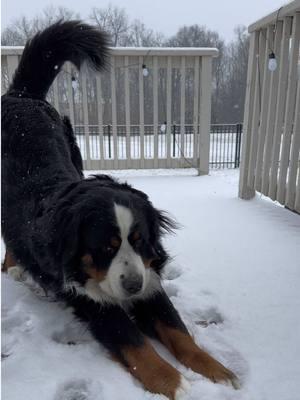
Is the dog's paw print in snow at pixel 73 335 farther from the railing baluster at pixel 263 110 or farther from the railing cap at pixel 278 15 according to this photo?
the railing cap at pixel 278 15

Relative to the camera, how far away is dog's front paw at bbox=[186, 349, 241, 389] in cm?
160

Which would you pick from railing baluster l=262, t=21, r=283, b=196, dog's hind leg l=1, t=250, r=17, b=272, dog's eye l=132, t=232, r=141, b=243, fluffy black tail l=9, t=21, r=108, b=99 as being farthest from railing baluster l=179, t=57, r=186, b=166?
dog's eye l=132, t=232, r=141, b=243

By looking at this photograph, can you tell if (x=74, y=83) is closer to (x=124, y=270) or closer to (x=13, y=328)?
(x=13, y=328)

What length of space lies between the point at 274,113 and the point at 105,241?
2868 millimetres

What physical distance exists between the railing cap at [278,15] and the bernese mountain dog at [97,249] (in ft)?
7.78

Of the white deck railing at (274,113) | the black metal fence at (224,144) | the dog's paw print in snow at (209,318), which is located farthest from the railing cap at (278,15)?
the black metal fence at (224,144)

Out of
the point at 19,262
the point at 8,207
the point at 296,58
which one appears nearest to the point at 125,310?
the point at 19,262

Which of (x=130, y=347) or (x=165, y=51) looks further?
(x=165, y=51)

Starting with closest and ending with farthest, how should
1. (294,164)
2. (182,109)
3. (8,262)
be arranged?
(8,262)
(294,164)
(182,109)

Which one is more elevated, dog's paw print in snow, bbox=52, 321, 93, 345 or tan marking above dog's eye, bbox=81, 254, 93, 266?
tan marking above dog's eye, bbox=81, 254, 93, 266

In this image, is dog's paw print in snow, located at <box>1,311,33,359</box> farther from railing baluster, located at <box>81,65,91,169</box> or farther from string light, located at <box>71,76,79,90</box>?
string light, located at <box>71,76,79,90</box>

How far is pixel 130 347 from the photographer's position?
170cm

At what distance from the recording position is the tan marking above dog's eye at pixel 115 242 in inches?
71.9

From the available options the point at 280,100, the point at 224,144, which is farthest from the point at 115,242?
the point at 224,144
